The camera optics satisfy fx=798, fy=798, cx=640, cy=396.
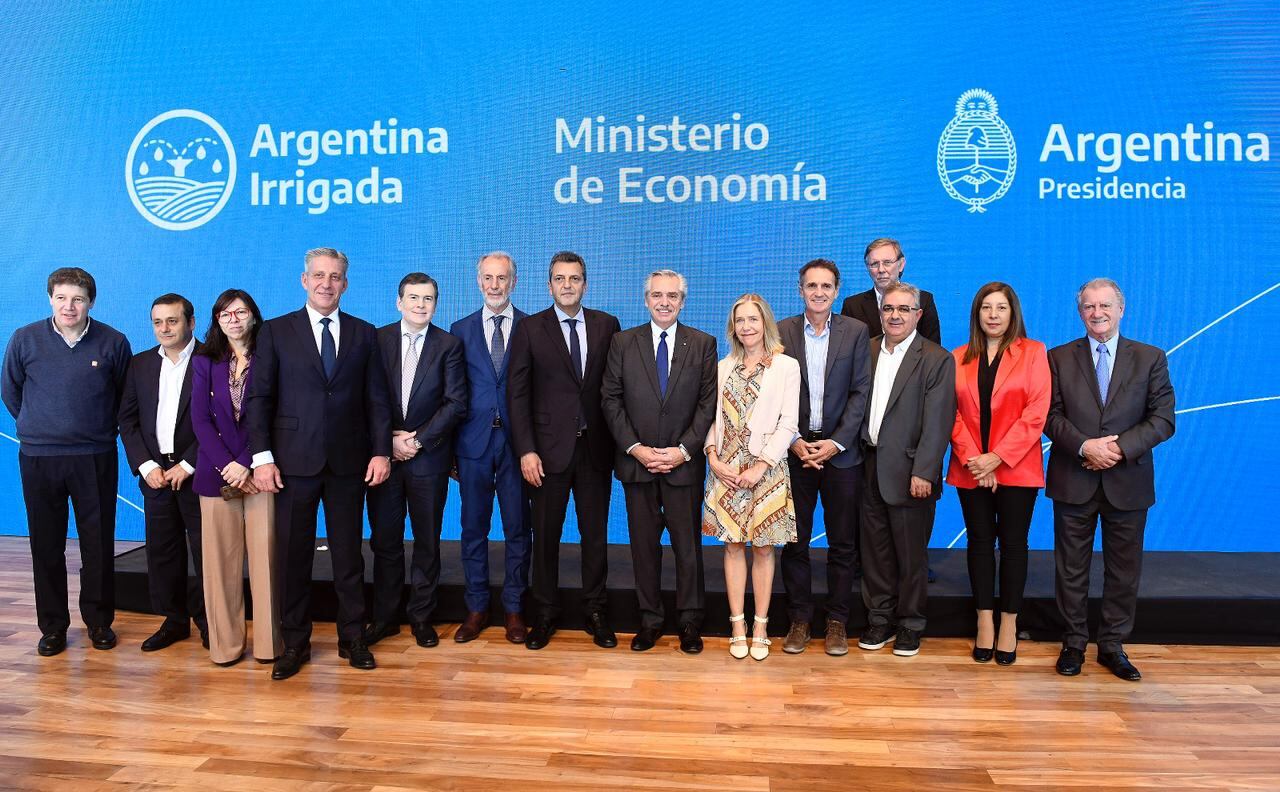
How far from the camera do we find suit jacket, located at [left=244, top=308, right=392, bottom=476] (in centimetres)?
313

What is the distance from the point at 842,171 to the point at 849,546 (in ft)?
7.95

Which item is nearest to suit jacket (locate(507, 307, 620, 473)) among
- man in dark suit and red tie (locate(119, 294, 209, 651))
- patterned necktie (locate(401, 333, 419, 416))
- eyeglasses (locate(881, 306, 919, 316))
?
patterned necktie (locate(401, 333, 419, 416))

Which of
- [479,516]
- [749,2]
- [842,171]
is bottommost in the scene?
[479,516]

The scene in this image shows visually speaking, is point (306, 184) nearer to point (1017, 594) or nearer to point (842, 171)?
point (842, 171)

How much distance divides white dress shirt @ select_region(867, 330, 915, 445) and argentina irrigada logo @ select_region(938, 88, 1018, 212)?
1845 millimetres

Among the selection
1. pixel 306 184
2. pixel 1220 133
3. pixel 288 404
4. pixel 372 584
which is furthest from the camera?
pixel 306 184

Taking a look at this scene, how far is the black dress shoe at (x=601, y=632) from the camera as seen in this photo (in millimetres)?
3469

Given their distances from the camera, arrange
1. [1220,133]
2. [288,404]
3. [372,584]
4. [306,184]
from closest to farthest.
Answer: [288,404] → [372,584] → [1220,133] → [306,184]

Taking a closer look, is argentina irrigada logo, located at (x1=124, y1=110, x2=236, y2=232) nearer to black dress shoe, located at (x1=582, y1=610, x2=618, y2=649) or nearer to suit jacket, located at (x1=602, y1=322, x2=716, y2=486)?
suit jacket, located at (x1=602, y1=322, x2=716, y2=486)

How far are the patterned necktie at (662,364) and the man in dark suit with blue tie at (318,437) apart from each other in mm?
1138

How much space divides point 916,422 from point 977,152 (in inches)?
87.6

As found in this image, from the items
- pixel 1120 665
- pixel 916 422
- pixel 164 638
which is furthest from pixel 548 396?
pixel 1120 665

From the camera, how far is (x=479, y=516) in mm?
3494

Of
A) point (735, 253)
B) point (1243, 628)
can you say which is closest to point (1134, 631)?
point (1243, 628)
